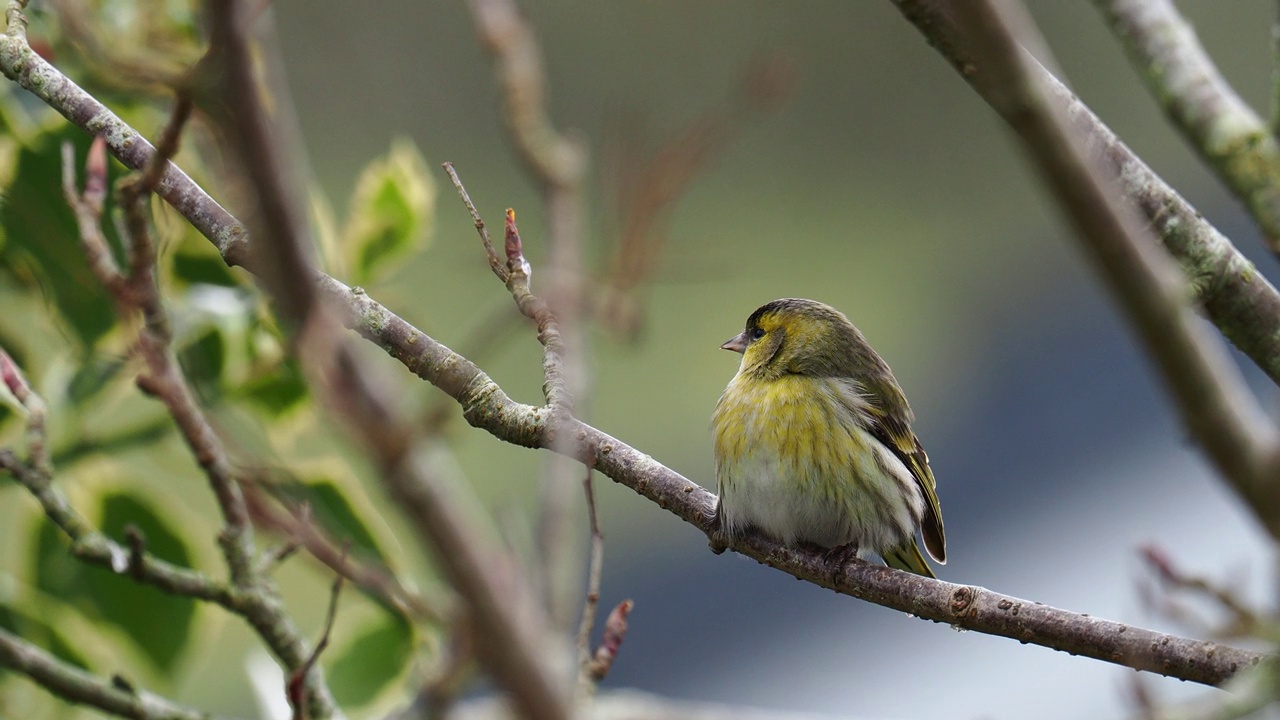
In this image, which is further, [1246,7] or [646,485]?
[1246,7]

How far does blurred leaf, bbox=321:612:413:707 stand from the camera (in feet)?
5.75

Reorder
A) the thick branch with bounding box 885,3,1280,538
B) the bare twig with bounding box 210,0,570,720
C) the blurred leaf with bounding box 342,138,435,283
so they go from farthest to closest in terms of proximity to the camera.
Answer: the blurred leaf with bounding box 342,138,435,283 < the thick branch with bounding box 885,3,1280,538 < the bare twig with bounding box 210,0,570,720

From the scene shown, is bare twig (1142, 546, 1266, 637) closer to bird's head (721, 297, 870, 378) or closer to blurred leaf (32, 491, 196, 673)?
bird's head (721, 297, 870, 378)

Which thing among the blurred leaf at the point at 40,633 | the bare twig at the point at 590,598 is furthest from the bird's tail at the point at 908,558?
the blurred leaf at the point at 40,633

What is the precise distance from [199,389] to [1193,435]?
1518 mm

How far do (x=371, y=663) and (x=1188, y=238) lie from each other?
3.98 feet

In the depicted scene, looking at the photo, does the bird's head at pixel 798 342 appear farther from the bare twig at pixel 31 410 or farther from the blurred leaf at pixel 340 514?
the bare twig at pixel 31 410

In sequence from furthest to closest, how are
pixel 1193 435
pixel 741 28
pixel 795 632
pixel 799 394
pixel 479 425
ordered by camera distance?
pixel 741 28, pixel 795 632, pixel 799 394, pixel 479 425, pixel 1193 435

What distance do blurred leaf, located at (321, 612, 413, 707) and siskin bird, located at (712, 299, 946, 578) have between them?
0.52m

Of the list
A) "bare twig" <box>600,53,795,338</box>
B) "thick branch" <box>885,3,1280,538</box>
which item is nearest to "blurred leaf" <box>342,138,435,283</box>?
"bare twig" <box>600,53,795,338</box>

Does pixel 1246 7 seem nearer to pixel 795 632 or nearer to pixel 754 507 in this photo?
pixel 795 632

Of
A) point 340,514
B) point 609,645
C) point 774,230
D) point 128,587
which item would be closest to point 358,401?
point 609,645

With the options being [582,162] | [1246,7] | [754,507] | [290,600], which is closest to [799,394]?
[754,507]

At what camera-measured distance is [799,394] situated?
6.82 feet
